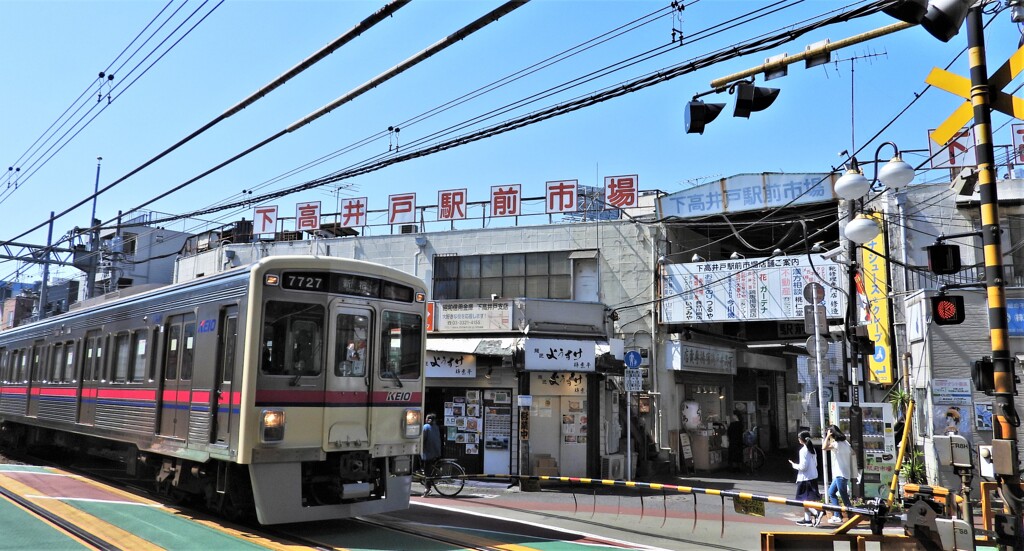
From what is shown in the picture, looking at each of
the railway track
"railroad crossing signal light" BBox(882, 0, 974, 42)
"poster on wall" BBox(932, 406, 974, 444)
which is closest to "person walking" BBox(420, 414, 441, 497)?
the railway track

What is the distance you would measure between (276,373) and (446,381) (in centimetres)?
962

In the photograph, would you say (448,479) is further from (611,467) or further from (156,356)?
(156,356)

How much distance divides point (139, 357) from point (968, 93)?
39.3 feet

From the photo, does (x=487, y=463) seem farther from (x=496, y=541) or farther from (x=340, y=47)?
(x=340, y=47)

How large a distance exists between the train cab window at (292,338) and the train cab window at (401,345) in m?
0.97

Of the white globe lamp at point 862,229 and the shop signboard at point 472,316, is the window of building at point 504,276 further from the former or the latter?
the white globe lamp at point 862,229

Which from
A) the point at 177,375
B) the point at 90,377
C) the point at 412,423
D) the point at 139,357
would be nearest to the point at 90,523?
the point at 177,375

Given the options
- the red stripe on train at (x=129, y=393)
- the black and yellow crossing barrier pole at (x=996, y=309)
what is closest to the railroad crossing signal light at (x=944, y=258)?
the black and yellow crossing barrier pole at (x=996, y=309)

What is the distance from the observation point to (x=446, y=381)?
17.9 meters

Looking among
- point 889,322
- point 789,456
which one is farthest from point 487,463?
point 789,456

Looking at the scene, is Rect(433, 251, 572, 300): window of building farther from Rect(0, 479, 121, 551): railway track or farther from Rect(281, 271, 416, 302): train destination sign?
Rect(0, 479, 121, 551): railway track

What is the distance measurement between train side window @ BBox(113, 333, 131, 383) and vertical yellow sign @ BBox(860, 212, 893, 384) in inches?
624

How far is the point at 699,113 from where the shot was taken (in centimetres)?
806

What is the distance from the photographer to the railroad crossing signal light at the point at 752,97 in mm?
7812
